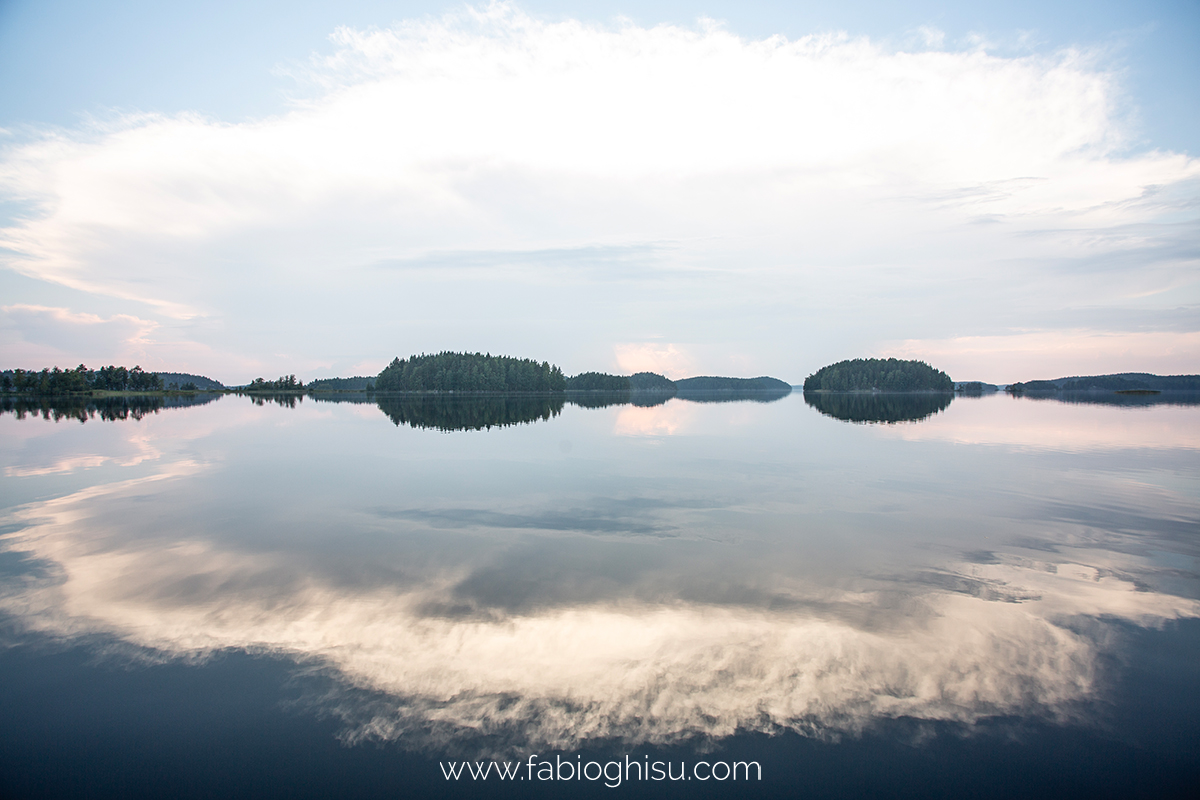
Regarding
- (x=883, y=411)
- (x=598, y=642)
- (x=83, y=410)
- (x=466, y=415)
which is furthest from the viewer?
(x=883, y=411)

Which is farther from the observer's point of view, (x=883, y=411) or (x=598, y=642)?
(x=883, y=411)

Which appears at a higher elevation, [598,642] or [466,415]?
[466,415]

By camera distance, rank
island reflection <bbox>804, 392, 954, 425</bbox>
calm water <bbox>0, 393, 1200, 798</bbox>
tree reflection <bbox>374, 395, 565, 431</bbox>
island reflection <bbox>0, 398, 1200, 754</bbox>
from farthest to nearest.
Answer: island reflection <bbox>804, 392, 954, 425</bbox> → tree reflection <bbox>374, 395, 565, 431</bbox> → island reflection <bbox>0, 398, 1200, 754</bbox> → calm water <bbox>0, 393, 1200, 798</bbox>

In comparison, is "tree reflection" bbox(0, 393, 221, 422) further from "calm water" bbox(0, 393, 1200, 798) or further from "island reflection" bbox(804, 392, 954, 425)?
"island reflection" bbox(804, 392, 954, 425)

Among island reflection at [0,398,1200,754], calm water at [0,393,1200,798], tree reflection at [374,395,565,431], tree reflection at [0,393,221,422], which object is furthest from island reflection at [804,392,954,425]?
tree reflection at [0,393,221,422]

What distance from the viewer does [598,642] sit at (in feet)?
27.9

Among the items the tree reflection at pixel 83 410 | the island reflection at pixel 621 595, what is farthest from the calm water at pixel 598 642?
the tree reflection at pixel 83 410

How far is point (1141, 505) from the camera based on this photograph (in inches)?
726

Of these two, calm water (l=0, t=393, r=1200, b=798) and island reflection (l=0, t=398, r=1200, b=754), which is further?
island reflection (l=0, t=398, r=1200, b=754)

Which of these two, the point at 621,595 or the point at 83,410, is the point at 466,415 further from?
the point at 83,410

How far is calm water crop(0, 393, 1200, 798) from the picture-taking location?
6145mm

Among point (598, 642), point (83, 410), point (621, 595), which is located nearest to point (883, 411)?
point (621, 595)

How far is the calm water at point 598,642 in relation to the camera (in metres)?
6.14

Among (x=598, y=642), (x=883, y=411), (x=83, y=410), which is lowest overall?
(x=598, y=642)
